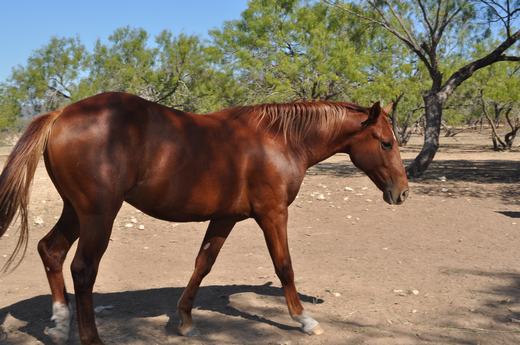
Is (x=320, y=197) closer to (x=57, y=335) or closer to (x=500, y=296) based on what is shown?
(x=500, y=296)

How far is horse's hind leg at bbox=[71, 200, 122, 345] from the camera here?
3.04 m

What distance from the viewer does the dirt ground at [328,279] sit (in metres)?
3.72

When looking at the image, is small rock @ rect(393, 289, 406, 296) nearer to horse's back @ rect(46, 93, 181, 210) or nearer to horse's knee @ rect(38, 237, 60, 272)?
horse's back @ rect(46, 93, 181, 210)

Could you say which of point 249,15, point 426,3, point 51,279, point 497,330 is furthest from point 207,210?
point 249,15

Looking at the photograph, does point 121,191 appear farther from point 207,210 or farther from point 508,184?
point 508,184

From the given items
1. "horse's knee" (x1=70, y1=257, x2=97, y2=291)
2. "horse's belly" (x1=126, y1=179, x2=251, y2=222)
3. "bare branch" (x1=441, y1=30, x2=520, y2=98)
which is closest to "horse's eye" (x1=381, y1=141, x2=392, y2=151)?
"horse's belly" (x1=126, y1=179, x2=251, y2=222)

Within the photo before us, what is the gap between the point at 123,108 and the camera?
3.21 m

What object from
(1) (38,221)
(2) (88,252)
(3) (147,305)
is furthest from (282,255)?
(1) (38,221)

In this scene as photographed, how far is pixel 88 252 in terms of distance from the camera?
3072 millimetres

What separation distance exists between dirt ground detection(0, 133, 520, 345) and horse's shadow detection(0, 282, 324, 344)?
0.03 ft

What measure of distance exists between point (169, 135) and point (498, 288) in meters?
3.44

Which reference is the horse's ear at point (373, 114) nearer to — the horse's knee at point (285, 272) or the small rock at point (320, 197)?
the horse's knee at point (285, 272)

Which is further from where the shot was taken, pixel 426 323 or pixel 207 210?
pixel 426 323

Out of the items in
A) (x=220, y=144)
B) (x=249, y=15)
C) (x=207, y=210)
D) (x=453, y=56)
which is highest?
(x=249, y=15)
